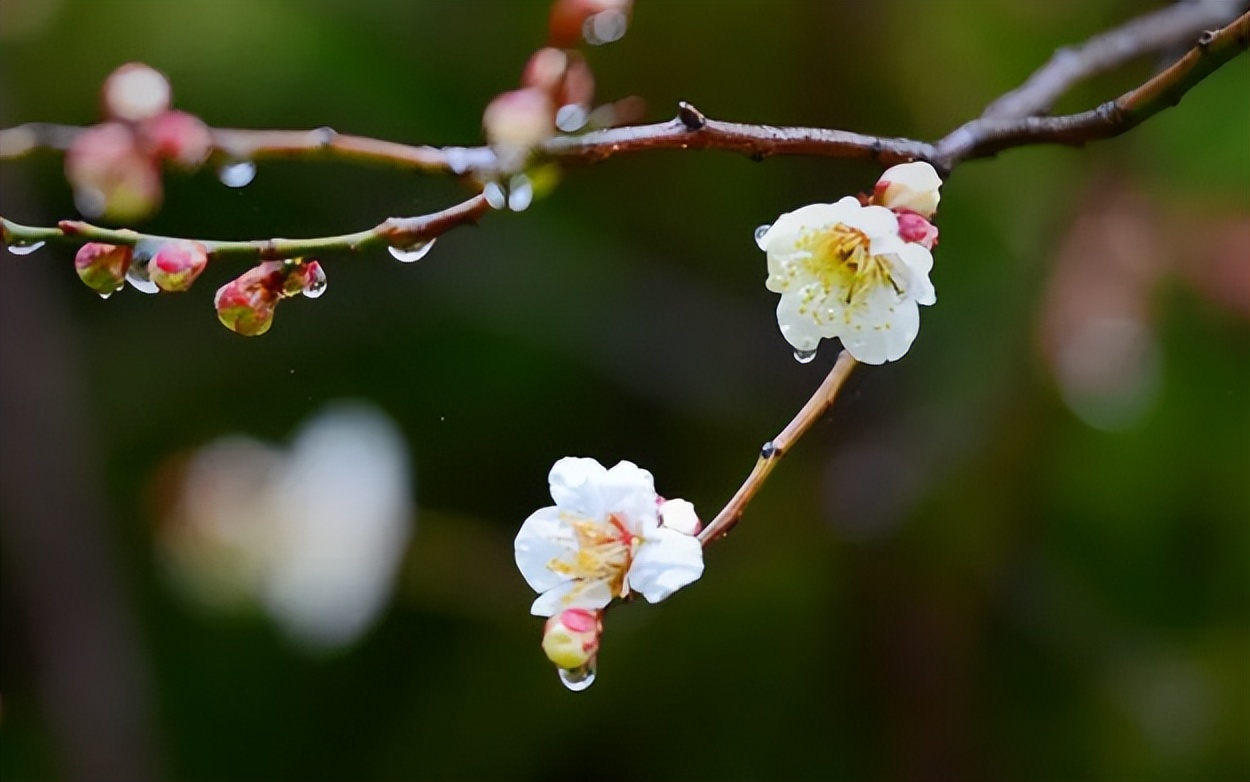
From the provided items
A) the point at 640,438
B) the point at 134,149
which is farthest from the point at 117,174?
the point at 640,438

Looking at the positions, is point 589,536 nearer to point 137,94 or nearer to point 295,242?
point 295,242

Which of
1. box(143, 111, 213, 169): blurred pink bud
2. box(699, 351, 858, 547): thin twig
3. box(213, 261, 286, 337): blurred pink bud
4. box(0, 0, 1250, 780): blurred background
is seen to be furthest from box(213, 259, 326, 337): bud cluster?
box(0, 0, 1250, 780): blurred background

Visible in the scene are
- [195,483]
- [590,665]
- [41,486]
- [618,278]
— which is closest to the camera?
[590,665]

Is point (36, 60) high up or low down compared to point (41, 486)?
up

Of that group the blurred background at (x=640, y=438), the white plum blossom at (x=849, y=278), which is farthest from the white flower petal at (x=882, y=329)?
the blurred background at (x=640, y=438)

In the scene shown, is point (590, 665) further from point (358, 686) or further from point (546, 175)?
point (358, 686)

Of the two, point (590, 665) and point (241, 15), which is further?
point (241, 15)

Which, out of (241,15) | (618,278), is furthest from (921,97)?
(241,15)

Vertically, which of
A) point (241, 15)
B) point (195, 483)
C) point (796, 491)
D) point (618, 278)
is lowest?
point (796, 491)
